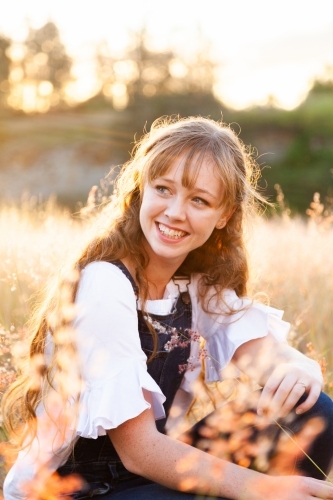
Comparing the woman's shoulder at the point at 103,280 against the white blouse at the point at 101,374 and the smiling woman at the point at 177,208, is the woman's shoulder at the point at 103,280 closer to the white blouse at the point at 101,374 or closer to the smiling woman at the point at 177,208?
the white blouse at the point at 101,374

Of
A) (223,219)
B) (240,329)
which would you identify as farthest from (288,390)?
(223,219)

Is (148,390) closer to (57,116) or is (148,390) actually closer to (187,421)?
(187,421)

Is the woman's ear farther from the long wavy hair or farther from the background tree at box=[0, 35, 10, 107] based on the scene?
the background tree at box=[0, 35, 10, 107]

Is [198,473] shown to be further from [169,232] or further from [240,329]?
[169,232]

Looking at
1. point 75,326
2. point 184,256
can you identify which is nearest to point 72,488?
point 75,326

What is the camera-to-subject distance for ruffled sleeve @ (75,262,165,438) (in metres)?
1.57

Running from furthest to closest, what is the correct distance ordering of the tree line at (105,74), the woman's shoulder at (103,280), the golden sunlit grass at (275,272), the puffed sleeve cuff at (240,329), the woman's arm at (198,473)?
the tree line at (105,74), the golden sunlit grass at (275,272), the puffed sleeve cuff at (240,329), the woman's shoulder at (103,280), the woman's arm at (198,473)

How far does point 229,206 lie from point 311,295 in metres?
1.56

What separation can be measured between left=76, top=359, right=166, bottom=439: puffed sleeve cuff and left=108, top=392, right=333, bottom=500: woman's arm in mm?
42

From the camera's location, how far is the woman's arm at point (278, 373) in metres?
1.85

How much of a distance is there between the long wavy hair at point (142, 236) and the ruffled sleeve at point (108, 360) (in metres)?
0.08

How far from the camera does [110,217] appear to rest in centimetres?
213

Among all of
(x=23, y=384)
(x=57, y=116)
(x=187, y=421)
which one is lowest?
(x=57, y=116)

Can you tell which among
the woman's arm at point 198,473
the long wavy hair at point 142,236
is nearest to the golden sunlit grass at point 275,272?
the long wavy hair at point 142,236
